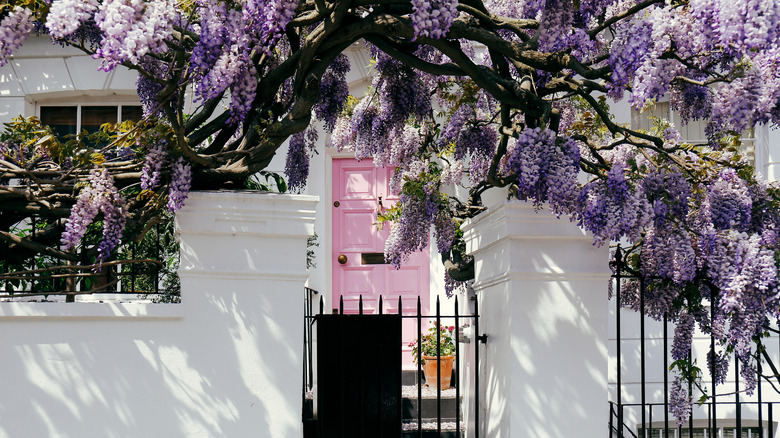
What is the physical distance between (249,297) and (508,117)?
5.38ft

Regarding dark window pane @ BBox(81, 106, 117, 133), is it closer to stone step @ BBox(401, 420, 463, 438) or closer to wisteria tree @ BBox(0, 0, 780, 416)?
wisteria tree @ BBox(0, 0, 780, 416)

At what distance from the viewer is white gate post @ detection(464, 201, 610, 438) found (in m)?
4.01

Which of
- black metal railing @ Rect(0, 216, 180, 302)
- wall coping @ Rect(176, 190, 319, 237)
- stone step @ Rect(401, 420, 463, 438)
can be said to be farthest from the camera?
stone step @ Rect(401, 420, 463, 438)

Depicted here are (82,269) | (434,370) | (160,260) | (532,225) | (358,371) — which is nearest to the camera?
(532,225)

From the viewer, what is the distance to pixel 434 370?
7918 mm

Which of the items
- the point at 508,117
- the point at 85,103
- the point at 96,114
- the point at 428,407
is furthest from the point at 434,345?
the point at 85,103

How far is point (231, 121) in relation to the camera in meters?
3.88

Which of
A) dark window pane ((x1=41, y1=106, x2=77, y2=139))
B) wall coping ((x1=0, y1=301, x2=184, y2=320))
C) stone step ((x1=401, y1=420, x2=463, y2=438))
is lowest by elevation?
stone step ((x1=401, y1=420, x2=463, y2=438))

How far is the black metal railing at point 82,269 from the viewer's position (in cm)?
398

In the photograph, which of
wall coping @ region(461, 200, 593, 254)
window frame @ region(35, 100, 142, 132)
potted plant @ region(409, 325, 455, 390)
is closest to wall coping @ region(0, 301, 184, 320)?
wall coping @ region(461, 200, 593, 254)

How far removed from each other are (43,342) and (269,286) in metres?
1.07

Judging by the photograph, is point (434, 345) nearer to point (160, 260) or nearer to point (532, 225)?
point (160, 260)

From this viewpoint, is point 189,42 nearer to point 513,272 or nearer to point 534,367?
point 513,272

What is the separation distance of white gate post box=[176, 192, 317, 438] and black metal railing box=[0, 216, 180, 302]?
1.26 feet
